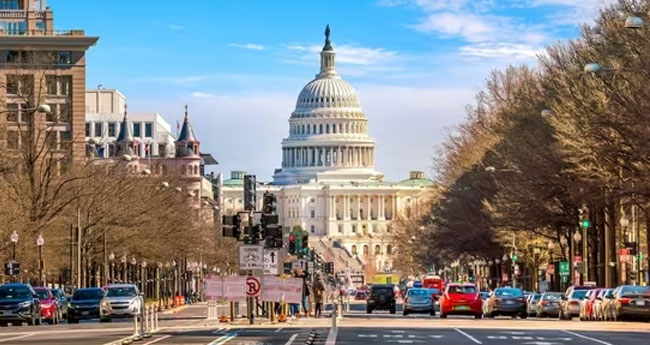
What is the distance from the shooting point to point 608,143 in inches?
2579

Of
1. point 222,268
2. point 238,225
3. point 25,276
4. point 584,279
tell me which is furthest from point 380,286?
point 222,268

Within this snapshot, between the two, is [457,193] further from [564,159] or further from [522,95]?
[564,159]

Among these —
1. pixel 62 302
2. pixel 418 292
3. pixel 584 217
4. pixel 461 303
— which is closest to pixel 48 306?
pixel 62 302

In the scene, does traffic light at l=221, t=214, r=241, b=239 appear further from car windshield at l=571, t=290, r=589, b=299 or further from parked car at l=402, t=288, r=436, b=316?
parked car at l=402, t=288, r=436, b=316

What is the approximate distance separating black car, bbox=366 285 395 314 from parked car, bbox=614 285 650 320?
32.1 metres

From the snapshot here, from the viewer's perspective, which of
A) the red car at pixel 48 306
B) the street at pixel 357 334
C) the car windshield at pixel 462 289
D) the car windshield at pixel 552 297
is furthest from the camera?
the car windshield at pixel 552 297

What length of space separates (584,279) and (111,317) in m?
33.0

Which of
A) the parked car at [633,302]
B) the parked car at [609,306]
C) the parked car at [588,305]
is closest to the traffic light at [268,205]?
the parked car at [633,302]

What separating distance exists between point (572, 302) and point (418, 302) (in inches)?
514

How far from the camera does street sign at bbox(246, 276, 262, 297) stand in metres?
58.3

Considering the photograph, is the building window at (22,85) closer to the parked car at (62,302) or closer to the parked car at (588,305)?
the parked car at (62,302)

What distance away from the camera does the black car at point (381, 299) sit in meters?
96.0

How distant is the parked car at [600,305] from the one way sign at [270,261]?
12308 mm

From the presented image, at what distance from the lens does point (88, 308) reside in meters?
70.8
